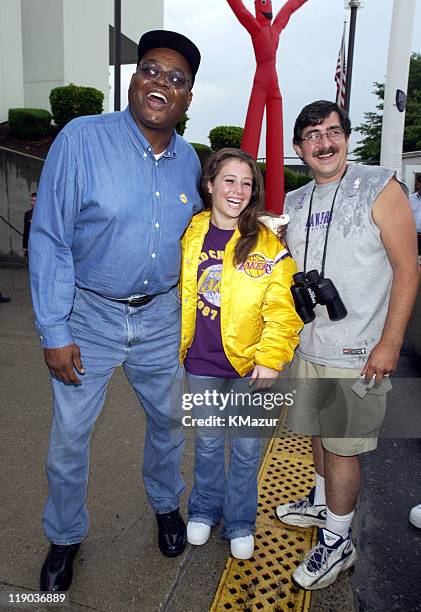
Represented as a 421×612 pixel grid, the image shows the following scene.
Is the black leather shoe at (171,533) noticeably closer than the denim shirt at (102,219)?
No

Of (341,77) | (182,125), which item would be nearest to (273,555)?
(341,77)

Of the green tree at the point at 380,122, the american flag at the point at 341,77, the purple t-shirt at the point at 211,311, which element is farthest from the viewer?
the green tree at the point at 380,122

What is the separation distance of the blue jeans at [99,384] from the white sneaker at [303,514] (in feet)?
2.52

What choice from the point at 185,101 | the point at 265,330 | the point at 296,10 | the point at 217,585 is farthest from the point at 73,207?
the point at 296,10

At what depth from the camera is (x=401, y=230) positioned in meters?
2.04

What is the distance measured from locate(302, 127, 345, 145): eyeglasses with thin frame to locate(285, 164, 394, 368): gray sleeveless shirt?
0.16m

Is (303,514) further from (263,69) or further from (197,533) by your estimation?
(263,69)

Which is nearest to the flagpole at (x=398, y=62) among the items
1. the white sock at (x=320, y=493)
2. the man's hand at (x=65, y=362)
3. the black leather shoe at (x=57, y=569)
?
the white sock at (x=320, y=493)

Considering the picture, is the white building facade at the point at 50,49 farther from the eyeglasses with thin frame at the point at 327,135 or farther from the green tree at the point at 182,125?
the eyeglasses with thin frame at the point at 327,135

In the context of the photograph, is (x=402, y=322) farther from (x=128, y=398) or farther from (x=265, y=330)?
(x=128, y=398)

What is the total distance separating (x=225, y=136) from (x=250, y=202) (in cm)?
1317

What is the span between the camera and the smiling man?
203 cm

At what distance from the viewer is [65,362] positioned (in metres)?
2.05

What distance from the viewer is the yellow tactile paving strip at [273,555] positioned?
7.04 ft
